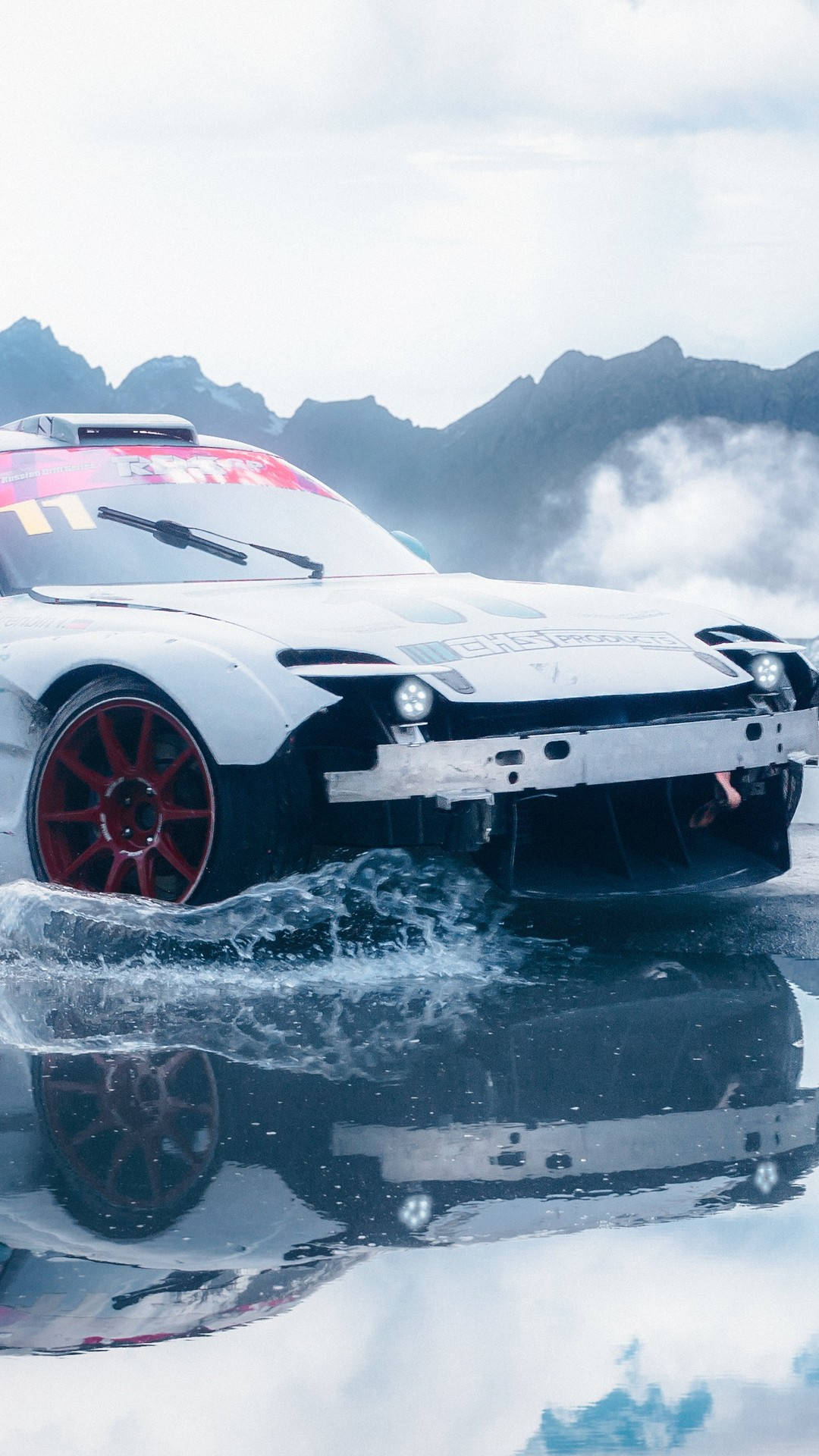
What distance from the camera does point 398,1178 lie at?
9.05ft

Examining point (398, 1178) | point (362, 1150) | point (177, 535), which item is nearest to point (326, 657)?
point (177, 535)

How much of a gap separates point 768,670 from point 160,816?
1788 millimetres

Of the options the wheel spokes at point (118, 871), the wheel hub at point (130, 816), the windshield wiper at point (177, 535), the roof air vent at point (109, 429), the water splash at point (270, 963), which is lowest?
the water splash at point (270, 963)

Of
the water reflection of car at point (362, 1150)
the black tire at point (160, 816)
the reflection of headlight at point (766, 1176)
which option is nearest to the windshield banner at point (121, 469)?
the black tire at point (160, 816)

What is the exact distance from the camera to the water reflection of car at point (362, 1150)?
2.40 meters

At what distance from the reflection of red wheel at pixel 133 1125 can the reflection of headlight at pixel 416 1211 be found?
0.35 metres

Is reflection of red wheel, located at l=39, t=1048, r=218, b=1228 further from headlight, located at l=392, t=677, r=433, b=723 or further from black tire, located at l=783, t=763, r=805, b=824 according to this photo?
black tire, located at l=783, t=763, r=805, b=824

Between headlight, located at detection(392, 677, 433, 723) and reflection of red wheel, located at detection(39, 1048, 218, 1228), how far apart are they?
1.04 metres

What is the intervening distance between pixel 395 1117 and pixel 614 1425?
1.16 m

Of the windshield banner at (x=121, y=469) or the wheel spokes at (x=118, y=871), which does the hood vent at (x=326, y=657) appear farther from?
the windshield banner at (x=121, y=469)

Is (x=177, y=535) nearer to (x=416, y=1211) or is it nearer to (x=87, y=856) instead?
(x=87, y=856)

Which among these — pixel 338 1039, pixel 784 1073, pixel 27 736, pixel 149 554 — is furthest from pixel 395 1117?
pixel 149 554

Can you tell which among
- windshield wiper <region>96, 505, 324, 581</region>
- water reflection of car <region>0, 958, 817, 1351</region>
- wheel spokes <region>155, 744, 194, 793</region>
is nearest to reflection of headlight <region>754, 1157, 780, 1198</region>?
water reflection of car <region>0, 958, 817, 1351</region>

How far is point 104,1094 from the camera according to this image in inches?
131
